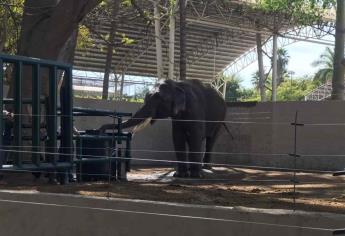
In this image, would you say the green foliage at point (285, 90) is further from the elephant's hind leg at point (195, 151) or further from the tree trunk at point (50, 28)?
the tree trunk at point (50, 28)

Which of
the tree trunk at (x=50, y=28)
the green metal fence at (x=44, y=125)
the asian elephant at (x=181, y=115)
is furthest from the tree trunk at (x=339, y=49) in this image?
the green metal fence at (x=44, y=125)

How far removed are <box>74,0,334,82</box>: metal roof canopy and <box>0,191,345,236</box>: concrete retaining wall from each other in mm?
25585

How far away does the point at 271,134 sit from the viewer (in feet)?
59.6

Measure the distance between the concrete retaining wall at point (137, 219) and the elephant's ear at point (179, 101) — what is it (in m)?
6.35

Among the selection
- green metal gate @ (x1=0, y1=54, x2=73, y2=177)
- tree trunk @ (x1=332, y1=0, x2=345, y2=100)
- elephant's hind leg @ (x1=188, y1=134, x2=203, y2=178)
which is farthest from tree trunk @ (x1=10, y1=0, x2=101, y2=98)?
tree trunk @ (x1=332, y1=0, x2=345, y2=100)

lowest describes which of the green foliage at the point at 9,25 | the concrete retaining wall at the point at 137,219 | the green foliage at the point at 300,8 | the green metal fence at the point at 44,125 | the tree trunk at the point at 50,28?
the concrete retaining wall at the point at 137,219

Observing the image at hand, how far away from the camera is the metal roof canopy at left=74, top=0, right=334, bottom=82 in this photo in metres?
35.7

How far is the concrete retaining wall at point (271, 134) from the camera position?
1683 centimetres

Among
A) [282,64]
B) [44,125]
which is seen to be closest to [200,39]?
[44,125]

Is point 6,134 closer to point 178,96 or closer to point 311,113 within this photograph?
point 178,96

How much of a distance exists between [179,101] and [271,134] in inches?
220

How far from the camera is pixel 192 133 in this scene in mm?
13625

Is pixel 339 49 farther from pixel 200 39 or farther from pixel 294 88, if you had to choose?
pixel 294 88

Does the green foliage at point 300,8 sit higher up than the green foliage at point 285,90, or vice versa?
the green foliage at point 300,8
